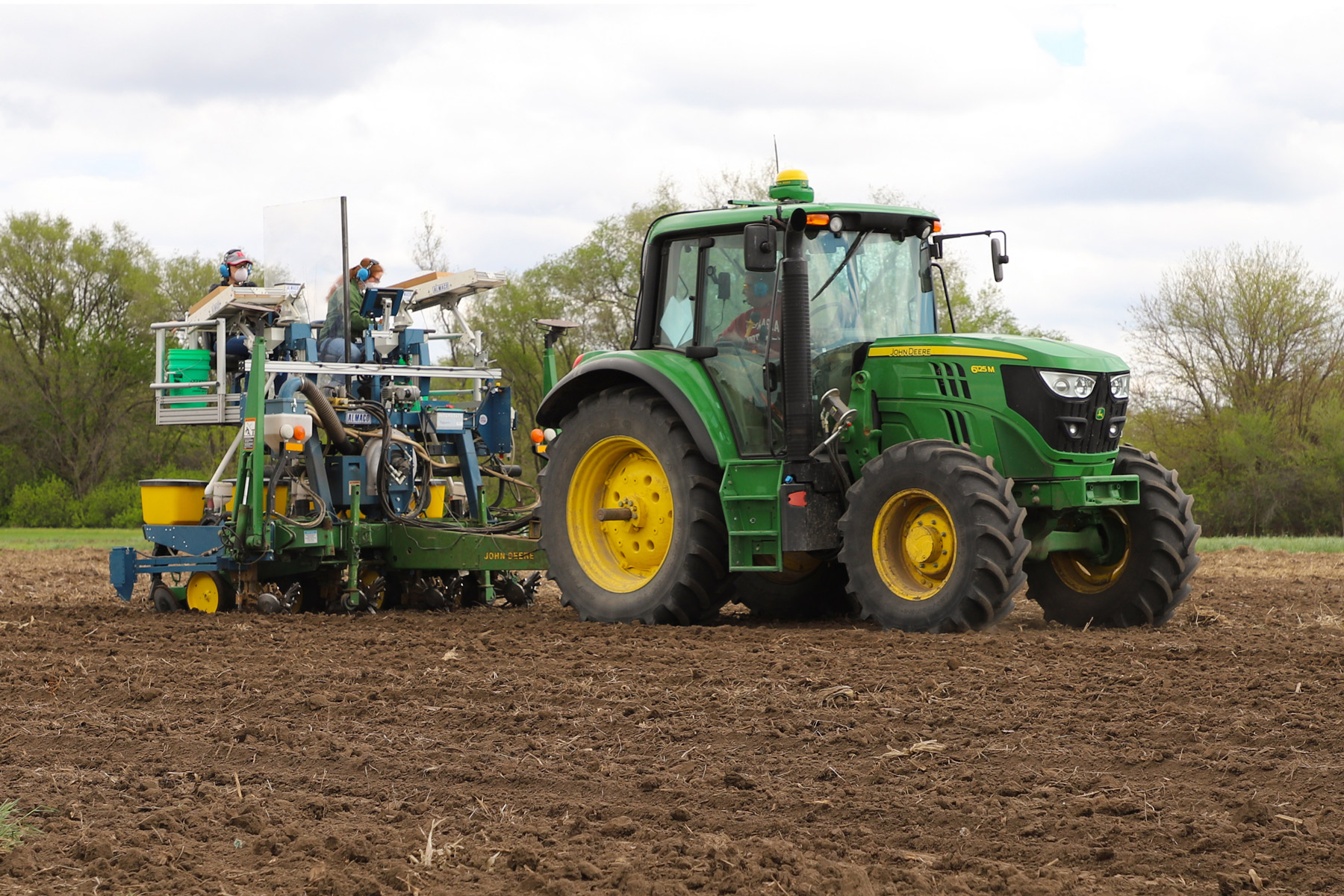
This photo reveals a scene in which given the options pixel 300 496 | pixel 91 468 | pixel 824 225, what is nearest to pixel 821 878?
pixel 824 225

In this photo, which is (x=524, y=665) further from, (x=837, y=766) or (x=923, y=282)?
(x=923, y=282)

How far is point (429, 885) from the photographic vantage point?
368 centimetres

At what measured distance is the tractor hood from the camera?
759cm

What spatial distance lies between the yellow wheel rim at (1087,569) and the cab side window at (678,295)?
102 inches

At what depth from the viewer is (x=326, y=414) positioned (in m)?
10.1

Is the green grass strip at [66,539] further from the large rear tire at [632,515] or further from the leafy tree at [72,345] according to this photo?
the large rear tire at [632,515]

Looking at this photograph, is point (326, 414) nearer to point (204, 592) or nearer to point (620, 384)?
point (204, 592)

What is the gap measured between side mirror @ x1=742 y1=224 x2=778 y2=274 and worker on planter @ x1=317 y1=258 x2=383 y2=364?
13.1 feet

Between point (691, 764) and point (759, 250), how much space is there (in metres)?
3.52

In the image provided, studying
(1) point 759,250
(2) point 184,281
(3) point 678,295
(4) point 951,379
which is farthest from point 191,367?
(2) point 184,281

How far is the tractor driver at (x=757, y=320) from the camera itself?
320 inches

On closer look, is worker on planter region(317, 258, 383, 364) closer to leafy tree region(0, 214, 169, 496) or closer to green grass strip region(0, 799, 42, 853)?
green grass strip region(0, 799, 42, 853)

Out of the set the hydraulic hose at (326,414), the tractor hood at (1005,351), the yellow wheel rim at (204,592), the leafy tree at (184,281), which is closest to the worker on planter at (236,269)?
the hydraulic hose at (326,414)

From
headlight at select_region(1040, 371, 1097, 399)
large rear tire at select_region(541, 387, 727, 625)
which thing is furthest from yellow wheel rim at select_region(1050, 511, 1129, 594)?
large rear tire at select_region(541, 387, 727, 625)
